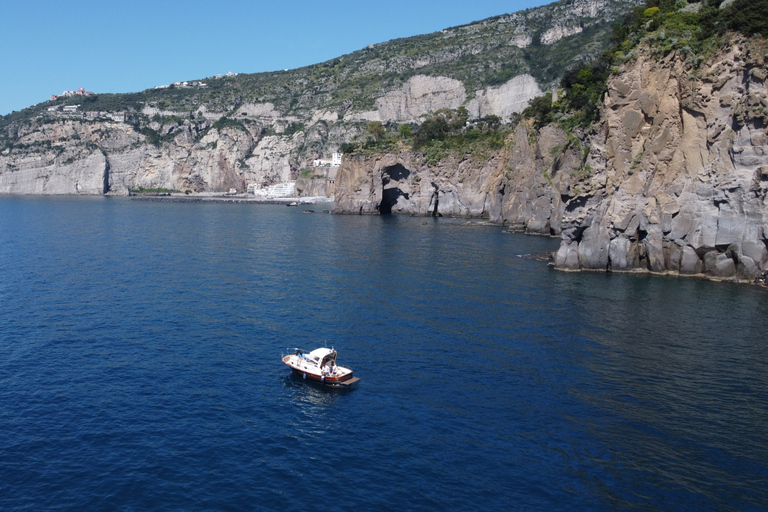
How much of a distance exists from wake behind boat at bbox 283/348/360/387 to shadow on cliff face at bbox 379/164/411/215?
368 feet

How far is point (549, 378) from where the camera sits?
3450 centimetres

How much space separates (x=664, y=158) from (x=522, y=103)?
13342 cm

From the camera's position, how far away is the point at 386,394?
3266 cm

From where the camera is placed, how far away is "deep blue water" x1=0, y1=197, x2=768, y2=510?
23.9 meters

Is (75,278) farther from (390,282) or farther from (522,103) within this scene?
(522,103)

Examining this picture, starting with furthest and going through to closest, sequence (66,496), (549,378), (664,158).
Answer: (664,158)
(549,378)
(66,496)

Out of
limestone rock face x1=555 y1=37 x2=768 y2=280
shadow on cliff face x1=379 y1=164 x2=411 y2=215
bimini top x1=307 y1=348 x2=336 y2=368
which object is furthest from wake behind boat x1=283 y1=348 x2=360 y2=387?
shadow on cliff face x1=379 y1=164 x2=411 y2=215

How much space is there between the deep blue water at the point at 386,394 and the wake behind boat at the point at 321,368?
36.2 inches

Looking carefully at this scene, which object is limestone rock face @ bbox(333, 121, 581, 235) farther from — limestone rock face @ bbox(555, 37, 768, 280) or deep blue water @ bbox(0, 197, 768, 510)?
deep blue water @ bbox(0, 197, 768, 510)

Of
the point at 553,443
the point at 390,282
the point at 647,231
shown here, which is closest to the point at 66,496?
the point at 553,443

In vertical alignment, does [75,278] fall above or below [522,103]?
below

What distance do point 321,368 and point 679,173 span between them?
4648 centimetres

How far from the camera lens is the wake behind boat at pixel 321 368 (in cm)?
3406

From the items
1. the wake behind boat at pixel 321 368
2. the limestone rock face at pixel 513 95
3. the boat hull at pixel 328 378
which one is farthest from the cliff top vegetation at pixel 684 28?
the limestone rock face at pixel 513 95
